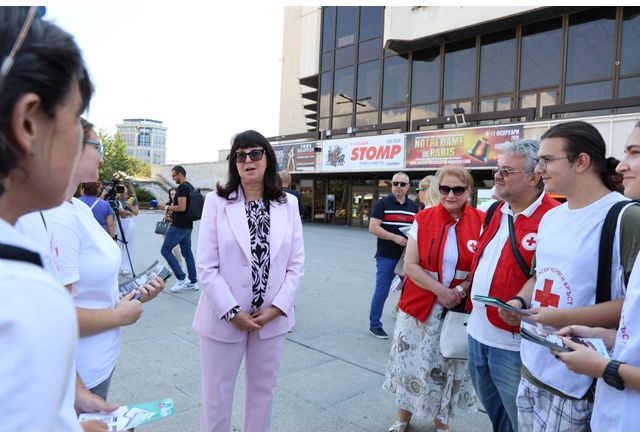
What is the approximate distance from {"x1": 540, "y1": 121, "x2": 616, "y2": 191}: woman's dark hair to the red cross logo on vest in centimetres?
54

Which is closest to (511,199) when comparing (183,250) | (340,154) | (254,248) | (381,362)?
(254,248)

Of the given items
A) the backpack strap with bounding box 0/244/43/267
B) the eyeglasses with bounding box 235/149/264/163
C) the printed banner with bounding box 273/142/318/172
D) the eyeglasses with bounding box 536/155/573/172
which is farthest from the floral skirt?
the printed banner with bounding box 273/142/318/172

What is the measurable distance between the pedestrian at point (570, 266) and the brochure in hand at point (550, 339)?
0.41 ft

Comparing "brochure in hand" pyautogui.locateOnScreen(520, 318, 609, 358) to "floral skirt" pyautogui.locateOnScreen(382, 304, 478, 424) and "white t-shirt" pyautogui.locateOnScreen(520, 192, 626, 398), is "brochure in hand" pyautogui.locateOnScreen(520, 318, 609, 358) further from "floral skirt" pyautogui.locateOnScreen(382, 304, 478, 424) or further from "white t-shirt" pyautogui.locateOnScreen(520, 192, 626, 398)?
"floral skirt" pyautogui.locateOnScreen(382, 304, 478, 424)

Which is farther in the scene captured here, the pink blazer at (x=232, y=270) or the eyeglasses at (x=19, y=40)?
the pink blazer at (x=232, y=270)

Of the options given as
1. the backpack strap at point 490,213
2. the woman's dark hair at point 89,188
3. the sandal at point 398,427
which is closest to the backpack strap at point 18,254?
the backpack strap at point 490,213

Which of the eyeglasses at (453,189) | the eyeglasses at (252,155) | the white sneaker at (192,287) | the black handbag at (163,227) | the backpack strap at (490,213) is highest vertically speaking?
the eyeglasses at (252,155)

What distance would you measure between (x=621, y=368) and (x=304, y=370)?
2835 mm

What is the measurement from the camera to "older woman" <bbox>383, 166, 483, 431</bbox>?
289 cm

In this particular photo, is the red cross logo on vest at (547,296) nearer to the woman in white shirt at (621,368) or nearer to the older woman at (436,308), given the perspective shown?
the woman in white shirt at (621,368)

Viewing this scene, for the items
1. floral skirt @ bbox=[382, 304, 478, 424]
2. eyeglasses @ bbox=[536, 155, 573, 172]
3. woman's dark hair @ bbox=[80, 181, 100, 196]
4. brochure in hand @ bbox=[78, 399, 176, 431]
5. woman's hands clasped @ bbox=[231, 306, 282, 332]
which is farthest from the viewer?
woman's dark hair @ bbox=[80, 181, 100, 196]

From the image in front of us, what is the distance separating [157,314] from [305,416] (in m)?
3.13

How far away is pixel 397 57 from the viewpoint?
19266 millimetres

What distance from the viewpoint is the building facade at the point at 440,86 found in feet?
45.5
